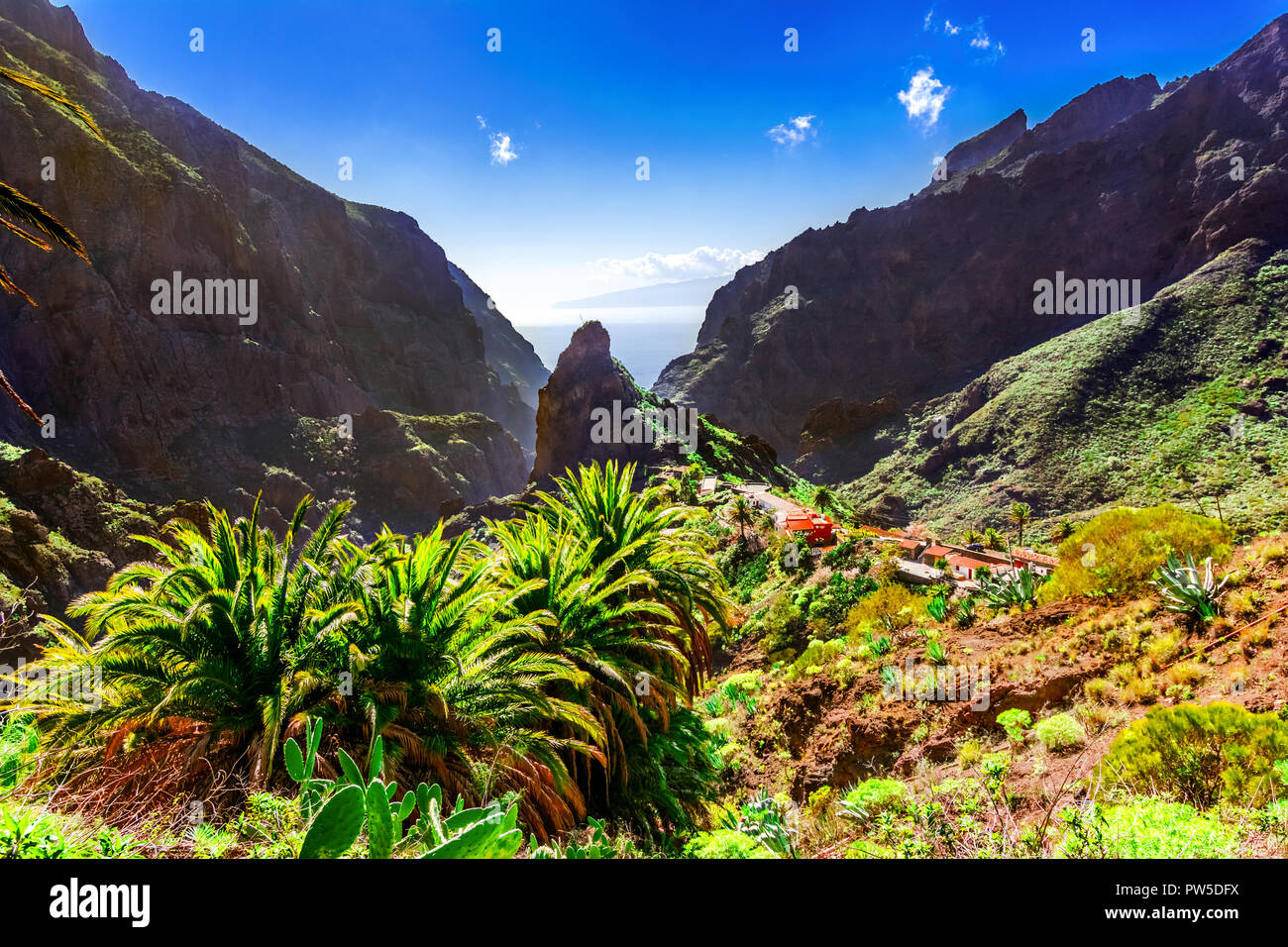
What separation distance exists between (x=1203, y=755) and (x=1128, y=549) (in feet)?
21.5

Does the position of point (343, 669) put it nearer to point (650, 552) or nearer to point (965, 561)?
point (650, 552)

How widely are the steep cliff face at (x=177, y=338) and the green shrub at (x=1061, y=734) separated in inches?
2723

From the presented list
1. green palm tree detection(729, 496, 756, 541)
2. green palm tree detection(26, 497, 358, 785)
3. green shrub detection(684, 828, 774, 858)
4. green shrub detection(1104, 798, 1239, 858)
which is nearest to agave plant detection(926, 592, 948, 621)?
green shrub detection(1104, 798, 1239, 858)

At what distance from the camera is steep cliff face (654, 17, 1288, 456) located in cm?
7406

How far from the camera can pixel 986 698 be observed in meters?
7.75

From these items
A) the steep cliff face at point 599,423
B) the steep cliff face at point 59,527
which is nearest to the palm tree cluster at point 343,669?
the steep cliff face at point 59,527

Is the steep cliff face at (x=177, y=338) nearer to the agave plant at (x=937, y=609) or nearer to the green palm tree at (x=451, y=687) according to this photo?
the agave plant at (x=937, y=609)

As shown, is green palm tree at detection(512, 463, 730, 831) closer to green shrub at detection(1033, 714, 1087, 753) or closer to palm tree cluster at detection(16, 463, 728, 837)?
palm tree cluster at detection(16, 463, 728, 837)

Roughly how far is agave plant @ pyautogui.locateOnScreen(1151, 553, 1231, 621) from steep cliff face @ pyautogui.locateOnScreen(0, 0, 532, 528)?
69074mm

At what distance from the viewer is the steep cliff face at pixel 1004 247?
243 feet
